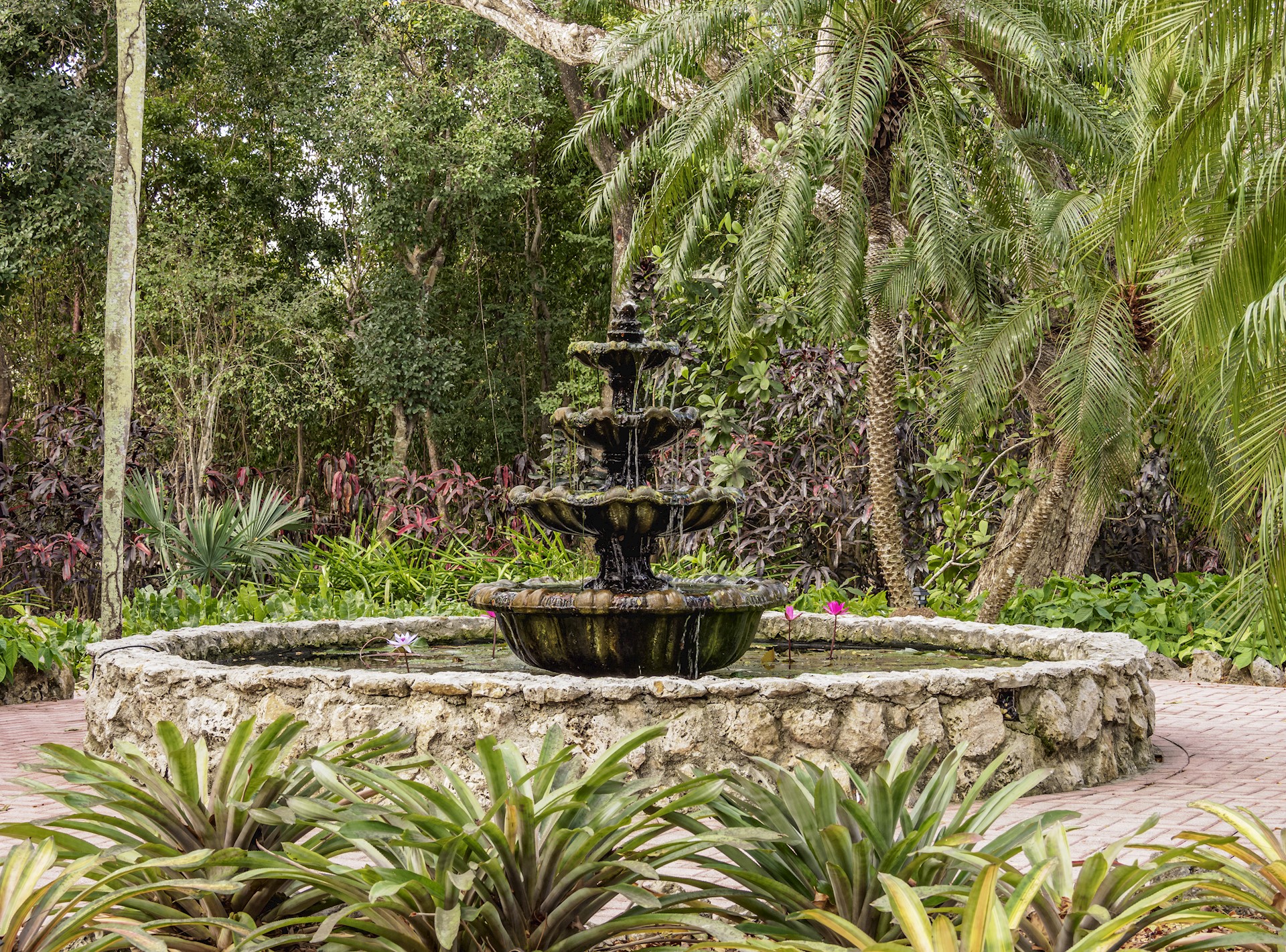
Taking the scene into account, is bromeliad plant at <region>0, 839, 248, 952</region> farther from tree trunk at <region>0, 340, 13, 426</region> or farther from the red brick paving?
tree trunk at <region>0, 340, 13, 426</region>

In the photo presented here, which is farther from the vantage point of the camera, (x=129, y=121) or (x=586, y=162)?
(x=586, y=162)

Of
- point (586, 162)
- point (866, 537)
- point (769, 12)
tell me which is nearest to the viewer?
point (769, 12)

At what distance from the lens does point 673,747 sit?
5.10m

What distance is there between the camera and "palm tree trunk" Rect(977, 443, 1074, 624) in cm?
993

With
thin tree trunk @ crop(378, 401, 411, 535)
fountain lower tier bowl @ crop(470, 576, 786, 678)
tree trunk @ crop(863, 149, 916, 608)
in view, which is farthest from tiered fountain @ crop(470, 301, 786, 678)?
thin tree trunk @ crop(378, 401, 411, 535)

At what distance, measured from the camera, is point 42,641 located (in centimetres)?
889

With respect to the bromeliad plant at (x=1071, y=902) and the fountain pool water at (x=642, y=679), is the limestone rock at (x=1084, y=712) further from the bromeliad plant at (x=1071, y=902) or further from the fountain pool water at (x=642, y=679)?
the bromeliad plant at (x=1071, y=902)

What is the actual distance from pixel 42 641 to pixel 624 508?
206 inches

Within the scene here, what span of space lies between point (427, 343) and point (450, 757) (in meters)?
14.8

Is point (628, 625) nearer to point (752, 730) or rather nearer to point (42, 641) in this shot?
point (752, 730)

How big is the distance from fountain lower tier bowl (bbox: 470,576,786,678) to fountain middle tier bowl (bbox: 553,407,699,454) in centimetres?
85

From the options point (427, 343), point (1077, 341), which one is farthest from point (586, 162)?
point (1077, 341)

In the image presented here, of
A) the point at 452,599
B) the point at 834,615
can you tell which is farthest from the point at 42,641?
the point at 834,615

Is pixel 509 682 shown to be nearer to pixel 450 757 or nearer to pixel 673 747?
pixel 450 757
